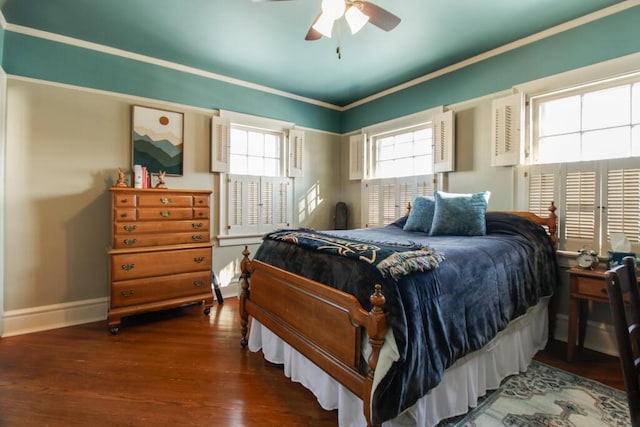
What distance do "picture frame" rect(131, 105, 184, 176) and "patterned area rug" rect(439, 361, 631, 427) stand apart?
11.3 feet

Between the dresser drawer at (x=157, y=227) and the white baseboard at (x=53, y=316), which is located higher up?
the dresser drawer at (x=157, y=227)

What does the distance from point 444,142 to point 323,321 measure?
108 inches

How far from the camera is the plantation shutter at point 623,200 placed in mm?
2277

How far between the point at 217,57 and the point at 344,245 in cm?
277

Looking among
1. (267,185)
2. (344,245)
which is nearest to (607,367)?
(344,245)

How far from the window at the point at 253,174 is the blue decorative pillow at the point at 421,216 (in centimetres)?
190

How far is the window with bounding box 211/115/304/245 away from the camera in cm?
383

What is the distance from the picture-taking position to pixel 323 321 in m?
1.61

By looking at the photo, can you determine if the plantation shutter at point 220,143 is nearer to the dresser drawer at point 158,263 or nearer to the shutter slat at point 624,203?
the dresser drawer at point 158,263

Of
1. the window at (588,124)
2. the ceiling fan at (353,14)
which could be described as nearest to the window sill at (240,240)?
the ceiling fan at (353,14)

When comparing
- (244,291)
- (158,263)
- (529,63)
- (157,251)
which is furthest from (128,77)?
(529,63)

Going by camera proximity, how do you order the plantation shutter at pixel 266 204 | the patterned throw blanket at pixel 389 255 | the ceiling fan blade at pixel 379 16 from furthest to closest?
the plantation shutter at pixel 266 204 → the ceiling fan blade at pixel 379 16 → the patterned throw blanket at pixel 389 255

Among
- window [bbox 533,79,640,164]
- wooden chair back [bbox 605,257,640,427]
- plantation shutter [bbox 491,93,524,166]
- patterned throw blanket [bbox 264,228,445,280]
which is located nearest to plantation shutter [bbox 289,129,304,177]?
plantation shutter [bbox 491,93,524,166]

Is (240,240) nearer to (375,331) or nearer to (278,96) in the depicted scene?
(278,96)
